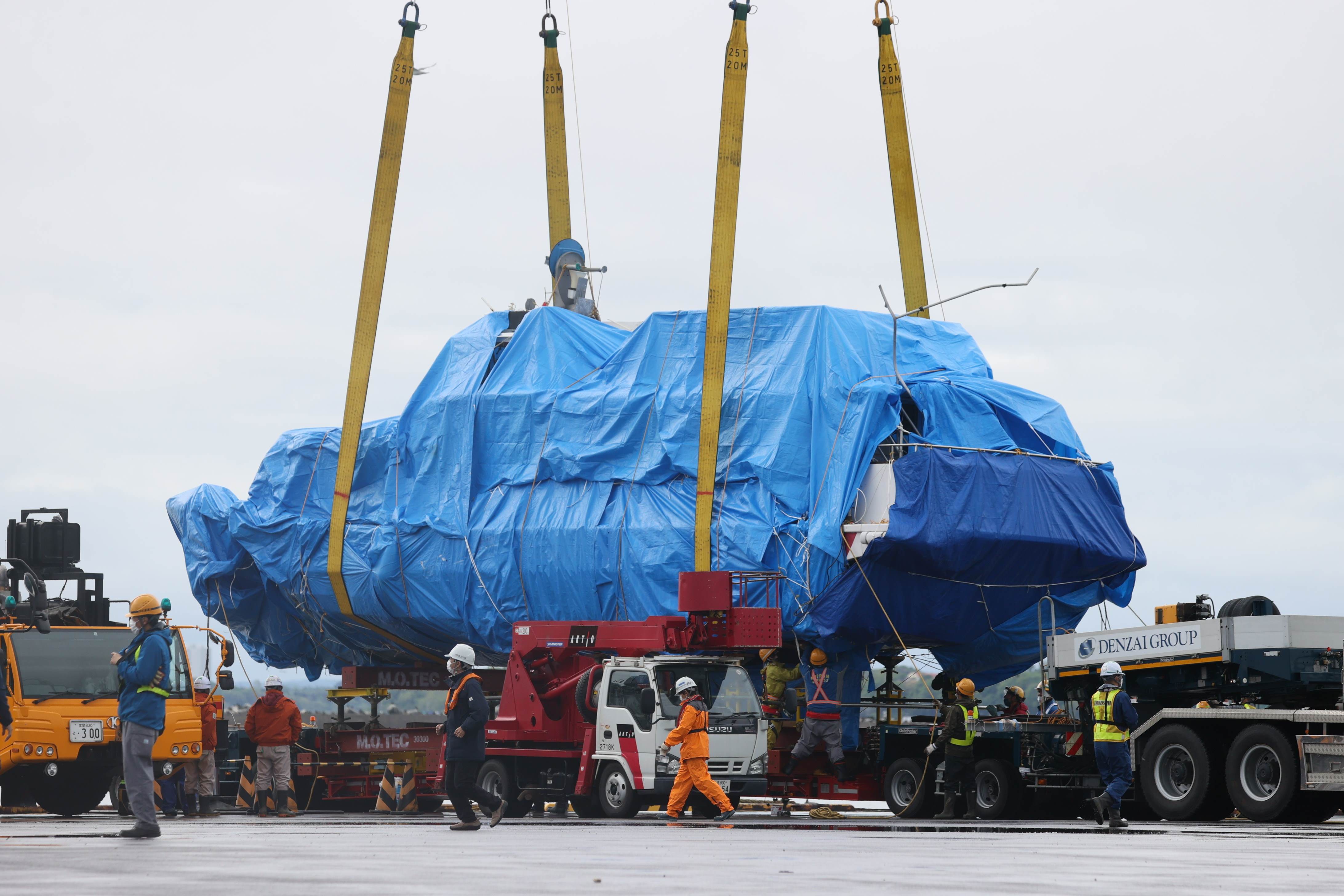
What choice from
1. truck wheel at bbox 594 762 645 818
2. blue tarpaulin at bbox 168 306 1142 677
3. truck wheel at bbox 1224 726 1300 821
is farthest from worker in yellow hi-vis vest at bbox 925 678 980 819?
blue tarpaulin at bbox 168 306 1142 677

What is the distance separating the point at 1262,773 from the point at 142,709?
417 inches

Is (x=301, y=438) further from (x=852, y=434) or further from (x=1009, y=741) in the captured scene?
(x=1009, y=741)

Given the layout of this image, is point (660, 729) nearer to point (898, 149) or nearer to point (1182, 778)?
point (1182, 778)

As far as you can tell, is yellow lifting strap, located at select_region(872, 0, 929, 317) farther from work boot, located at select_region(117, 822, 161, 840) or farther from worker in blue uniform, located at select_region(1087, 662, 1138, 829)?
work boot, located at select_region(117, 822, 161, 840)

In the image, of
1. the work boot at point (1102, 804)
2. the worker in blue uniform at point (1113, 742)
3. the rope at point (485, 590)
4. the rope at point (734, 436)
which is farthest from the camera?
the rope at point (485, 590)

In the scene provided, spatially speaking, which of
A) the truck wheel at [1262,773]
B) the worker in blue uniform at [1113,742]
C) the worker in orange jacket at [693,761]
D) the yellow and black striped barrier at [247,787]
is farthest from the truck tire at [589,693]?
the truck wheel at [1262,773]

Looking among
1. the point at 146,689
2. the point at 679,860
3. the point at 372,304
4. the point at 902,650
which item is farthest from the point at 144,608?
the point at 372,304

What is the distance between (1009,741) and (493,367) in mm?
14729

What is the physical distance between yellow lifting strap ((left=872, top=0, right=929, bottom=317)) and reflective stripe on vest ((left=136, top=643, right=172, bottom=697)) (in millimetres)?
21334

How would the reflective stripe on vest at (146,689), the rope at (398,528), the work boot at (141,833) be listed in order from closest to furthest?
1. the work boot at (141,833)
2. the reflective stripe on vest at (146,689)
3. the rope at (398,528)

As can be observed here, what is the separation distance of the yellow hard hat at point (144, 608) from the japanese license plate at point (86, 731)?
731 cm

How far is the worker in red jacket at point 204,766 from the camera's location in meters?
20.7

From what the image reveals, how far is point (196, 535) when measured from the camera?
1304 inches

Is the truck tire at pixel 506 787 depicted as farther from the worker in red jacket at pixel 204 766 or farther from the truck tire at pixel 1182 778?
the truck tire at pixel 1182 778
